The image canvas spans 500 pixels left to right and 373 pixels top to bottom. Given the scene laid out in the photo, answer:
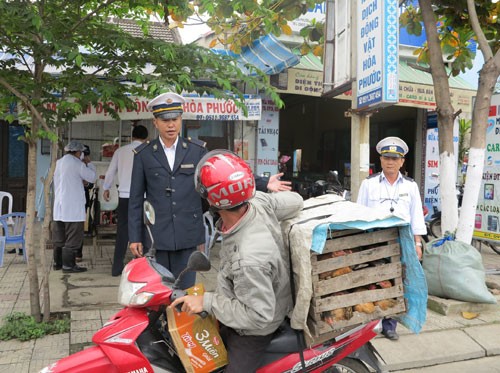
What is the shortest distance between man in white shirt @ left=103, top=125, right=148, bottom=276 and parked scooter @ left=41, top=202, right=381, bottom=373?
A: 3.71m

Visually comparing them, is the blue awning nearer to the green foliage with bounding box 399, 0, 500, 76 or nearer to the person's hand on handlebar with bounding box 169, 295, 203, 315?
the green foliage with bounding box 399, 0, 500, 76

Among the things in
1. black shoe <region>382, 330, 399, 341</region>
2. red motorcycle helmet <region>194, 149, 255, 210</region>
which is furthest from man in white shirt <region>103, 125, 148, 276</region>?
red motorcycle helmet <region>194, 149, 255, 210</region>

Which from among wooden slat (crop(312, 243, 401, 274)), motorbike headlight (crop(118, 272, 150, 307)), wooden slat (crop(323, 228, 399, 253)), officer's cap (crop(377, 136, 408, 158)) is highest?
A: officer's cap (crop(377, 136, 408, 158))

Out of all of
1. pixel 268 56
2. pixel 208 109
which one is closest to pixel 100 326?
pixel 208 109

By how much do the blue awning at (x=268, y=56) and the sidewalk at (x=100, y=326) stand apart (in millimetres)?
3945

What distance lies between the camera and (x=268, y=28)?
4.56 m

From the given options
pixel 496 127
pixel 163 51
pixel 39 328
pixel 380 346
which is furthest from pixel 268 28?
pixel 496 127

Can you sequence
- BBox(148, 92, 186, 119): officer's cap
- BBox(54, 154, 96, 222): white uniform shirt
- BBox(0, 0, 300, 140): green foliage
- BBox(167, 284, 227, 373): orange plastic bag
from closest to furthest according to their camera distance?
BBox(167, 284, 227, 373): orange plastic bag
BBox(148, 92, 186, 119): officer's cap
BBox(0, 0, 300, 140): green foliage
BBox(54, 154, 96, 222): white uniform shirt

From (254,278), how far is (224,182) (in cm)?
45

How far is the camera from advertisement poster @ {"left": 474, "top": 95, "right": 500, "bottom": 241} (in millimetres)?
6746

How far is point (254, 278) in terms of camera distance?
82.2 inches

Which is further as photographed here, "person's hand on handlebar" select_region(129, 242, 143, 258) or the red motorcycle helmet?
"person's hand on handlebar" select_region(129, 242, 143, 258)

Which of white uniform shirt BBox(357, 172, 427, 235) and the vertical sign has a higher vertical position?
the vertical sign

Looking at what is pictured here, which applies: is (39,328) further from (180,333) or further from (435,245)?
(435,245)
